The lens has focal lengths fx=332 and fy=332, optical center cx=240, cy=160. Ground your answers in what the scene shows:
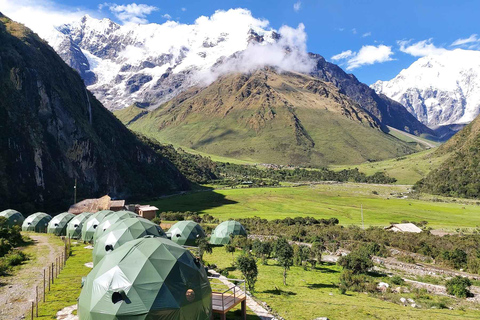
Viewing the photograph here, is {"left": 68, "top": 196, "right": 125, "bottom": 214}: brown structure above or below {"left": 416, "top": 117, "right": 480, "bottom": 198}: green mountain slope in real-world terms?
below

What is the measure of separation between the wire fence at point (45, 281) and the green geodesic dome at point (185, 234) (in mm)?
15937

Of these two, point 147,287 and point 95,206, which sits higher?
Answer: point 147,287

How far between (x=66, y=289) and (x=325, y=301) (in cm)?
2419

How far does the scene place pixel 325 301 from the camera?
32656 mm

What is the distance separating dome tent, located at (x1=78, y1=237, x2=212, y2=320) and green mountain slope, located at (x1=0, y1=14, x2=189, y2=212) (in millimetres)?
88468

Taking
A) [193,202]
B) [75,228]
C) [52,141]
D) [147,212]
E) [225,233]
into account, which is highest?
[52,141]

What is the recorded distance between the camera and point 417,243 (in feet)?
205

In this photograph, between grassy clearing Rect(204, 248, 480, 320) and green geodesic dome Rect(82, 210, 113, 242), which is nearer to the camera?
grassy clearing Rect(204, 248, 480, 320)

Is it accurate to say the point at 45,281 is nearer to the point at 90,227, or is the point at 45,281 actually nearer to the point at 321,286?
the point at 90,227

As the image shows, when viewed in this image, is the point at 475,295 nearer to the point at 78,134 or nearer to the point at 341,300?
the point at 341,300

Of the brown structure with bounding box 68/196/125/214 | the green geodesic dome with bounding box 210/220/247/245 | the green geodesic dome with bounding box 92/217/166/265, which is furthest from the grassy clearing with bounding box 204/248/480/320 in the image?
the brown structure with bounding box 68/196/125/214

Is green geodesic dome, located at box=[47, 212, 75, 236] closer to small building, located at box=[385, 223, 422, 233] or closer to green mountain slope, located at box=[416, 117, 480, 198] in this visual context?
small building, located at box=[385, 223, 422, 233]

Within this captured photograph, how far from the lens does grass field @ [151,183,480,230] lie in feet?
329

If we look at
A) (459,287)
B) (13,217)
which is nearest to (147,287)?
(459,287)
